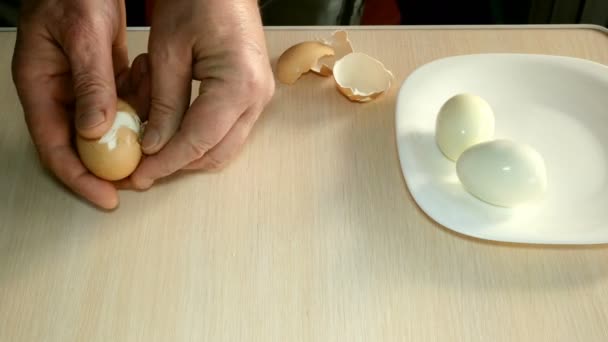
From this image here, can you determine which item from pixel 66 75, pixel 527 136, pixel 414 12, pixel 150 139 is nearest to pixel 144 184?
pixel 150 139

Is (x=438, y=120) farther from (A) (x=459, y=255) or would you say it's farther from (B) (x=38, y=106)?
(B) (x=38, y=106)

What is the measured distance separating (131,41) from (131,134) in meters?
0.25

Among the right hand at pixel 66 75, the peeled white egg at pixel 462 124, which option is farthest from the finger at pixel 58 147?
the peeled white egg at pixel 462 124

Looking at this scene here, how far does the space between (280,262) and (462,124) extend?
271mm

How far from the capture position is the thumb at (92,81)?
26.2 inches

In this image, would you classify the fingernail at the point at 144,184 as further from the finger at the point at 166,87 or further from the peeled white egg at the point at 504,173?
the peeled white egg at the point at 504,173

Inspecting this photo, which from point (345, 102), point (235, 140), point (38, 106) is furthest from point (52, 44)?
point (345, 102)

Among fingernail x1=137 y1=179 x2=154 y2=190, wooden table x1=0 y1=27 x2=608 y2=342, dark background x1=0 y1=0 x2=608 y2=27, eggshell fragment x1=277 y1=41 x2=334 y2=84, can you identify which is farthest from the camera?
dark background x1=0 y1=0 x2=608 y2=27

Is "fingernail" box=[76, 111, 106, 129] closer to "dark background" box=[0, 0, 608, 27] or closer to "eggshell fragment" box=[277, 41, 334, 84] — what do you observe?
"eggshell fragment" box=[277, 41, 334, 84]

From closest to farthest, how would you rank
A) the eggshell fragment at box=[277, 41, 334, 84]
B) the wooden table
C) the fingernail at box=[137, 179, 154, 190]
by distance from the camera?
the wooden table
the fingernail at box=[137, 179, 154, 190]
the eggshell fragment at box=[277, 41, 334, 84]

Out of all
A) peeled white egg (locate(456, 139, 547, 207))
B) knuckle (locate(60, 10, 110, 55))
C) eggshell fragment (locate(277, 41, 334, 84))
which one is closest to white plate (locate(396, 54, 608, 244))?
peeled white egg (locate(456, 139, 547, 207))

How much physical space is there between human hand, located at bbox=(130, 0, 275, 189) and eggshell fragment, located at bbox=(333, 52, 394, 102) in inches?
5.3

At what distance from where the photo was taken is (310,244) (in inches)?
26.7

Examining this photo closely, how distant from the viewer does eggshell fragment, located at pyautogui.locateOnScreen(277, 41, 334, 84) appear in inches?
32.8
